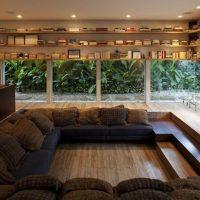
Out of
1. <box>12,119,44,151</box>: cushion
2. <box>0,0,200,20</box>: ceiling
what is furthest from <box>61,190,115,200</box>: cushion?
<box>0,0,200,20</box>: ceiling

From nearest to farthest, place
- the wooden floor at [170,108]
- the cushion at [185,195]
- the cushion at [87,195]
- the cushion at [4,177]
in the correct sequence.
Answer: the cushion at [87,195]
the cushion at [185,195]
the cushion at [4,177]
the wooden floor at [170,108]

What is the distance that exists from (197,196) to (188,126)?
3.98 m

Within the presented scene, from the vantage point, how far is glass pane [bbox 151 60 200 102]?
30.5 ft

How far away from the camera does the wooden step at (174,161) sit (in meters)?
4.53

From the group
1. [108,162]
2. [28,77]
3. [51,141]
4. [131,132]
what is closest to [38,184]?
[51,141]

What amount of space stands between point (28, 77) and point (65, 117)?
10.6 ft

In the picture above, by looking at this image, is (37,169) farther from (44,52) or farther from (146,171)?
(44,52)

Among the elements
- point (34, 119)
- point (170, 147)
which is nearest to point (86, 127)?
point (34, 119)

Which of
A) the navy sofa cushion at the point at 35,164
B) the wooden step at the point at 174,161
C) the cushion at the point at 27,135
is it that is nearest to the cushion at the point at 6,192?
the navy sofa cushion at the point at 35,164

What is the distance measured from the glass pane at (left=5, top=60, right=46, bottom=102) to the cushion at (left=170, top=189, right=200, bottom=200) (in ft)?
24.0

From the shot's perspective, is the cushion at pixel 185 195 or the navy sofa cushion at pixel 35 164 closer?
the cushion at pixel 185 195

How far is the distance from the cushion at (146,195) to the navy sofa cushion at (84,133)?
4.09 meters

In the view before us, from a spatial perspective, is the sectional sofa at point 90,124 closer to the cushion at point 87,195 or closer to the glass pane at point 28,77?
the glass pane at point 28,77

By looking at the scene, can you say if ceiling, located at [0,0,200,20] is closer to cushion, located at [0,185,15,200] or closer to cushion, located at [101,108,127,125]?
cushion, located at [101,108,127,125]
